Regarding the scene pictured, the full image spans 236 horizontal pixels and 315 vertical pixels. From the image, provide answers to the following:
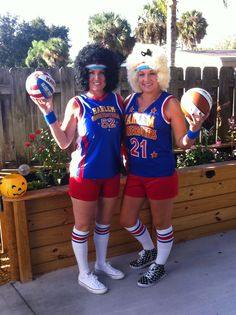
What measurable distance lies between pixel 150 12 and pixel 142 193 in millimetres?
25548

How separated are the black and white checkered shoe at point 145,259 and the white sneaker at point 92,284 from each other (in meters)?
0.40

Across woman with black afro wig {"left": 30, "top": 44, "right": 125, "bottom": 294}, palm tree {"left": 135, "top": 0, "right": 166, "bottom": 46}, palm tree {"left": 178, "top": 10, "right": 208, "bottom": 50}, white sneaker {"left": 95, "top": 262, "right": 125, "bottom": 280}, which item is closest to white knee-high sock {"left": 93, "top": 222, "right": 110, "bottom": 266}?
white sneaker {"left": 95, "top": 262, "right": 125, "bottom": 280}

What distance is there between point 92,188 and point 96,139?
1.08ft

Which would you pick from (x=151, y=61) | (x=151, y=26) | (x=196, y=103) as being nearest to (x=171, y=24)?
(x=151, y=61)

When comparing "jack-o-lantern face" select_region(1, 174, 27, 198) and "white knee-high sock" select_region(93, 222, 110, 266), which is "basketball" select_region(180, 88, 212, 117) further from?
"jack-o-lantern face" select_region(1, 174, 27, 198)

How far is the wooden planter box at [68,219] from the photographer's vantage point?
9.53ft

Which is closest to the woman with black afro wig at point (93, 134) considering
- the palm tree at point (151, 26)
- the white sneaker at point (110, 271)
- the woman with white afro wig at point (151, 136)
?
the woman with white afro wig at point (151, 136)

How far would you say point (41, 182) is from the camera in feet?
10.7

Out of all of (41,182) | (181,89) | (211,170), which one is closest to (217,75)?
(181,89)

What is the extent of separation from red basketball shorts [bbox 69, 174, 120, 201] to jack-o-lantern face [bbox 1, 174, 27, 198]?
40 cm

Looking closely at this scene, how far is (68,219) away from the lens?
309cm

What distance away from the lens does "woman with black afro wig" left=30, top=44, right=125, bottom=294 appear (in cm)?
261

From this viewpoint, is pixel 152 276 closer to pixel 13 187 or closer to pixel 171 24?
pixel 13 187

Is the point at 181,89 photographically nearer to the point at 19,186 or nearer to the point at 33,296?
the point at 19,186
